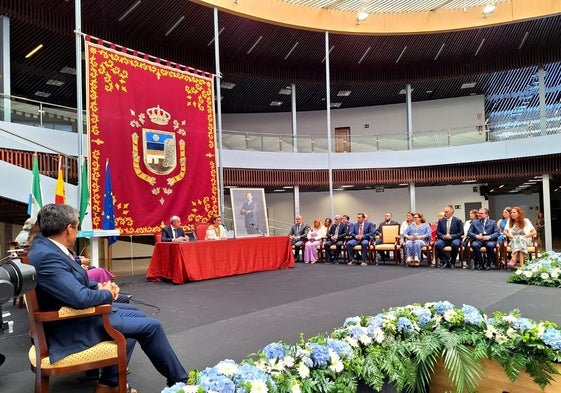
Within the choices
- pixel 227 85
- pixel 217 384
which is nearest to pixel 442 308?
pixel 217 384

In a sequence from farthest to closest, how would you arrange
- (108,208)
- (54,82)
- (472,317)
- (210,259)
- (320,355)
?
(54,82)
(210,259)
(108,208)
(472,317)
(320,355)

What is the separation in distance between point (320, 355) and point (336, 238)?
24.5 ft

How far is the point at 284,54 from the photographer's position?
13.6 metres

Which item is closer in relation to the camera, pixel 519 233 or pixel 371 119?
pixel 519 233

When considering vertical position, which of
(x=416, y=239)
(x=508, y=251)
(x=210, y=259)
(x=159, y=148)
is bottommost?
(x=508, y=251)

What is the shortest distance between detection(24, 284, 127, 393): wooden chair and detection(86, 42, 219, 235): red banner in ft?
15.0

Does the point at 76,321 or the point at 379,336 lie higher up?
the point at 76,321

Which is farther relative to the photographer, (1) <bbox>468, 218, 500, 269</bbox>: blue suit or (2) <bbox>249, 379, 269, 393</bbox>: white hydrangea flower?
(1) <bbox>468, 218, 500, 269</bbox>: blue suit

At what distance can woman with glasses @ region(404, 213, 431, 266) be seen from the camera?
8.04 metres

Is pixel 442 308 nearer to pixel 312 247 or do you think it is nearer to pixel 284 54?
pixel 312 247

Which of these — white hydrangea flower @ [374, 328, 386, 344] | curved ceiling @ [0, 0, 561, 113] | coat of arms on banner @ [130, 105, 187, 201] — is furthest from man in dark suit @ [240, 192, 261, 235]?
curved ceiling @ [0, 0, 561, 113]

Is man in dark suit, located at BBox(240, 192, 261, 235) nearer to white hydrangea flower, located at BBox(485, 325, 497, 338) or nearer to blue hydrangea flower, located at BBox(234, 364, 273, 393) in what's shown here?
white hydrangea flower, located at BBox(485, 325, 497, 338)

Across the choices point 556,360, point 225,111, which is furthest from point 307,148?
point 556,360

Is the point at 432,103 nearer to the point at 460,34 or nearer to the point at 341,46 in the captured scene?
the point at 460,34
